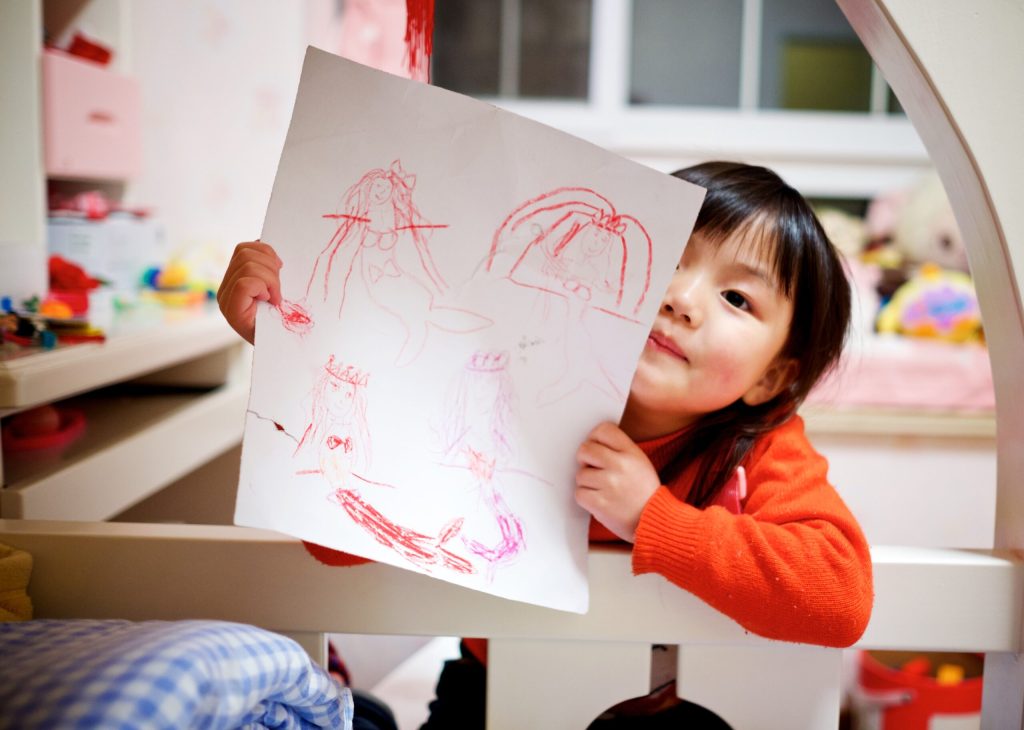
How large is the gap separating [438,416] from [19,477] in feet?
1.83

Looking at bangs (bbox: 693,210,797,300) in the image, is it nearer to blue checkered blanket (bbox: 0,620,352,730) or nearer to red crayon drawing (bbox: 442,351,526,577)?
Answer: red crayon drawing (bbox: 442,351,526,577)

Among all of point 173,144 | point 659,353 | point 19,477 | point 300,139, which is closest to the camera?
point 300,139

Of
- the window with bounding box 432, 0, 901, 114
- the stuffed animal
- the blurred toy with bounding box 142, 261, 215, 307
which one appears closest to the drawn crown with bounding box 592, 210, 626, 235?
the blurred toy with bounding box 142, 261, 215, 307

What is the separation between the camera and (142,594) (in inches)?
23.6

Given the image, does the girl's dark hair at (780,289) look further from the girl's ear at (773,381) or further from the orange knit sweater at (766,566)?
the orange knit sweater at (766,566)

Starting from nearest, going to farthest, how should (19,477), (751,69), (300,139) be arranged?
(300,139) → (19,477) → (751,69)

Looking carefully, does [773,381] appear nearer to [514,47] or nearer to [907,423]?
[907,423]

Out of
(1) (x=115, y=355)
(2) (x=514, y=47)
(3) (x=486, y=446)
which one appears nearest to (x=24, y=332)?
(1) (x=115, y=355)

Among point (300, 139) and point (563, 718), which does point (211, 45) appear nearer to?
point (300, 139)

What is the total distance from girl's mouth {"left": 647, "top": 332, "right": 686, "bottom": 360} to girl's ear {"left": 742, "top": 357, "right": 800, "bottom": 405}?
0.41 ft

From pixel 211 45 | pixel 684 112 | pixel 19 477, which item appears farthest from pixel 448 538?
pixel 684 112

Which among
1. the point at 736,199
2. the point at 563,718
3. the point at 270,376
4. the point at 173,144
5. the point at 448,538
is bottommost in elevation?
the point at 563,718

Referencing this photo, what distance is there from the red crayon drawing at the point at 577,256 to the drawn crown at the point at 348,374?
10cm

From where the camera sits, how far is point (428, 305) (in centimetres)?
55
